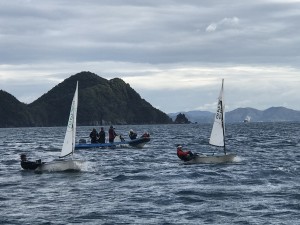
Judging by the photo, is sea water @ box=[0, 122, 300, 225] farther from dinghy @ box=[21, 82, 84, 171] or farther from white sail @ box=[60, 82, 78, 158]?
white sail @ box=[60, 82, 78, 158]

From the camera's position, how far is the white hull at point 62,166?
40.7m

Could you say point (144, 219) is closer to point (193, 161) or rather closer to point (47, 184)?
point (47, 184)

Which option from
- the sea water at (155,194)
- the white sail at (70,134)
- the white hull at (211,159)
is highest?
the white sail at (70,134)

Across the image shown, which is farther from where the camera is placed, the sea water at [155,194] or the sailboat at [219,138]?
the sailboat at [219,138]

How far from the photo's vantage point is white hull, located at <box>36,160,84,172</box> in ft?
133

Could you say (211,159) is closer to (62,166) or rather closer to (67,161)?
(67,161)

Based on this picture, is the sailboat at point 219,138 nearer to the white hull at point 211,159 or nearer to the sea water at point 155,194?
the white hull at point 211,159

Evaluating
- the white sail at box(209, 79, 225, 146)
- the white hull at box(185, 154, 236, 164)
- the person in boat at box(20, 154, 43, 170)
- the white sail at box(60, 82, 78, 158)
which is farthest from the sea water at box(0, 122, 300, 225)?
the white sail at box(209, 79, 225, 146)

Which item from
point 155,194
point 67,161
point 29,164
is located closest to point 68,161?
point 67,161

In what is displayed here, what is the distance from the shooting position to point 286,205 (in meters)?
26.7

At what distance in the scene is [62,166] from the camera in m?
40.8

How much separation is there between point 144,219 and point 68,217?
3.39 metres

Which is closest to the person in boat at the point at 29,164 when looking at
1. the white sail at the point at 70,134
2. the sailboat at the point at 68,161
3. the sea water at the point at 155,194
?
the sailboat at the point at 68,161

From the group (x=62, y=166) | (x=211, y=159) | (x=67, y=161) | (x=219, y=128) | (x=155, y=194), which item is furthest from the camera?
(x=219, y=128)
